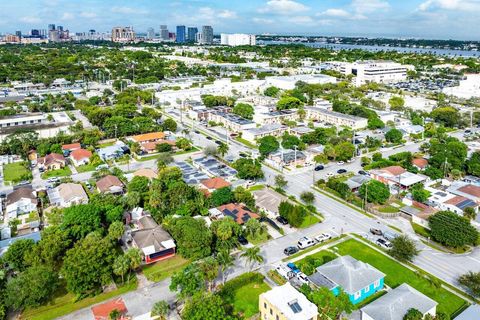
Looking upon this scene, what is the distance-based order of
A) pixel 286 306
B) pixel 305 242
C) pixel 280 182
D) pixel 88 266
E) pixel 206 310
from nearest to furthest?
pixel 206 310
pixel 286 306
pixel 88 266
pixel 305 242
pixel 280 182

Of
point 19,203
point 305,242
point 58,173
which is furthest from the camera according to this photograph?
point 58,173

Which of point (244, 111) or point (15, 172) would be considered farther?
point (244, 111)

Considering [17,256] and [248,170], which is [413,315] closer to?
[248,170]

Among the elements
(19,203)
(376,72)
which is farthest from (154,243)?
(376,72)

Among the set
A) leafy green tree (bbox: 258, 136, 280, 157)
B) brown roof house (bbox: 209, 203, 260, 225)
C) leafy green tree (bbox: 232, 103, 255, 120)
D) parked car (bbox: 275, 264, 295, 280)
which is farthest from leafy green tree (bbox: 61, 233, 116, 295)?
leafy green tree (bbox: 232, 103, 255, 120)

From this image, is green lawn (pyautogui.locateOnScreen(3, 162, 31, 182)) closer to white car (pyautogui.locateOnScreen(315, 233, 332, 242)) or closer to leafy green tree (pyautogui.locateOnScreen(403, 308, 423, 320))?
white car (pyautogui.locateOnScreen(315, 233, 332, 242))

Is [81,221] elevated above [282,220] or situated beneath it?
elevated above

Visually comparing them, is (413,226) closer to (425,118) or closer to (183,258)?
(183,258)

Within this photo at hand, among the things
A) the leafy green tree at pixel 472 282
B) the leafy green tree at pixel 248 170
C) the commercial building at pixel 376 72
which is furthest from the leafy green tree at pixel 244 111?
the commercial building at pixel 376 72
